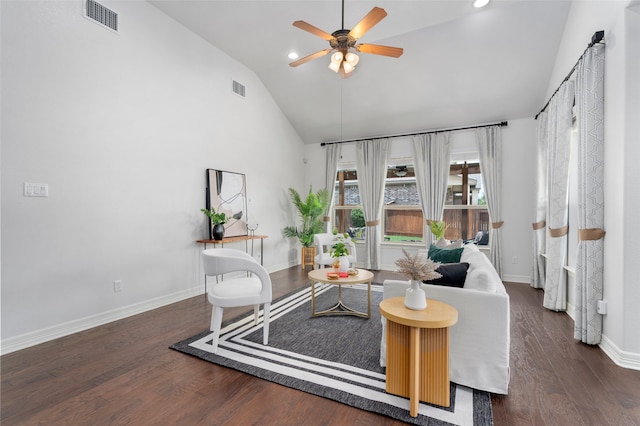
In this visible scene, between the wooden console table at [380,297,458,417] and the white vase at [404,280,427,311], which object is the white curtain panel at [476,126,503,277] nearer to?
the wooden console table at [380,297,458,417]

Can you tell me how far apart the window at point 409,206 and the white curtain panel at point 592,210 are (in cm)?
293

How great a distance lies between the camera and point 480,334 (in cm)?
202

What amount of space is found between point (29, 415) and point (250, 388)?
1.31 meters

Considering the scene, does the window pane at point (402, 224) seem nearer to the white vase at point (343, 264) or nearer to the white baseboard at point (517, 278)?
the white baseboard at point (517, 278)

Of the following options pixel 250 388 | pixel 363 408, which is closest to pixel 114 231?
pixel 250 388

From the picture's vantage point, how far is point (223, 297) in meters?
2.60

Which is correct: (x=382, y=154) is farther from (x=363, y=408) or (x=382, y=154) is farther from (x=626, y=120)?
(x=363, y=408)

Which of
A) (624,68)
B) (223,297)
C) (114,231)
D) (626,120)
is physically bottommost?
(223,297)

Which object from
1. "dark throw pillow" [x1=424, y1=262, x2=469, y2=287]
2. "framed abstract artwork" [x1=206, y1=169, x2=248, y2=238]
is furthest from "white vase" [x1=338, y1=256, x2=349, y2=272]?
"framed abstract artwork" [x1=206, y1=169, x2=248, y2=238]

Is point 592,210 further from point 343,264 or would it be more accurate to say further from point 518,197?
point 518,197

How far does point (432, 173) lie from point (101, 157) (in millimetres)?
5228

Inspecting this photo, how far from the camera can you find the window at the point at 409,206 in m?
5.76

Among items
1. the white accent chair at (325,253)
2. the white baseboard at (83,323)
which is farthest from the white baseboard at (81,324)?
the white accent chair at (325,253)

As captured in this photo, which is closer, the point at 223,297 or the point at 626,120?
the point at 626,120
